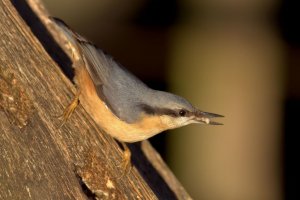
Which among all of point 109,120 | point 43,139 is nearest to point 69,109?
point 43,139

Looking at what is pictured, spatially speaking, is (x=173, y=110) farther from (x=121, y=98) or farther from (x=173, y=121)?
(x=121, y=98)

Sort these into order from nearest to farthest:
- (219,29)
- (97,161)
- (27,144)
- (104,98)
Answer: (27,144) < (97,161) < (104,98) < (219,29)

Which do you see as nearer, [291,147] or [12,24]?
[12,24]

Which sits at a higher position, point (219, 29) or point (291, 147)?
point (219, 29)

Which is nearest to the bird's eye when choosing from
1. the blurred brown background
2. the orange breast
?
the orange breast

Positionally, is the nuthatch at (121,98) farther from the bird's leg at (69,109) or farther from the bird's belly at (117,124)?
the bird's leg at (69,109)

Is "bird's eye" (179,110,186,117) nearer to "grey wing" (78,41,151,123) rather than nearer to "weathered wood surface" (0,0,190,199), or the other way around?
"grey wing" (78,41,151,123)

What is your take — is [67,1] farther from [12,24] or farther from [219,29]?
[12,24]

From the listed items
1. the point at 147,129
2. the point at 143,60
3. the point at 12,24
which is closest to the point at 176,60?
the point at 143,60
